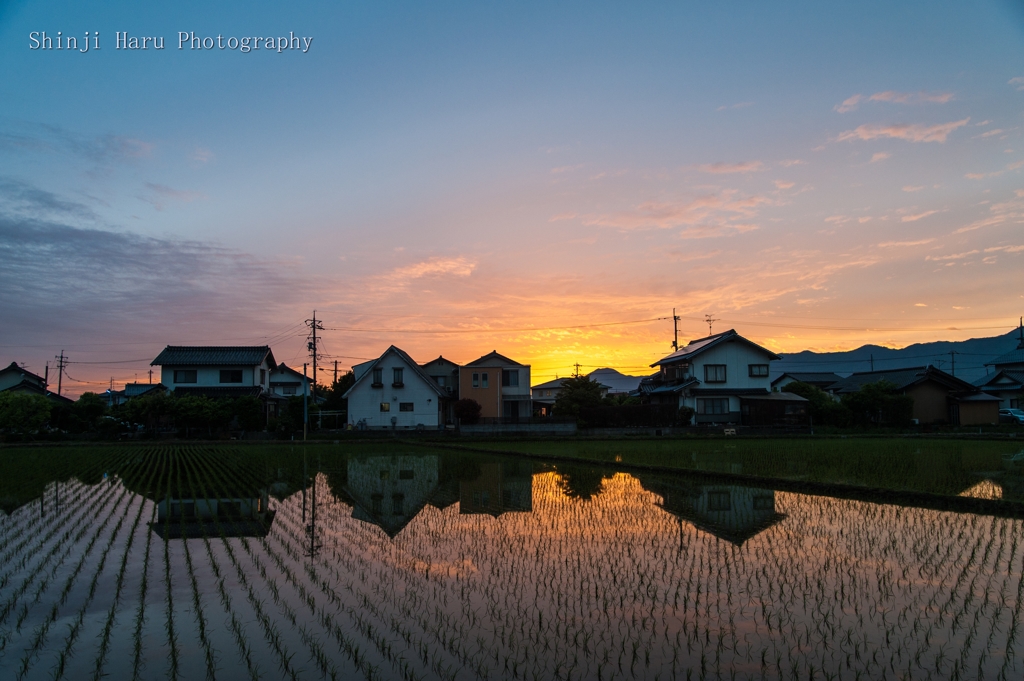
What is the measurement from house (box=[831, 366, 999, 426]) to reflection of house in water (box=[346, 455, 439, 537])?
2857 centimetres

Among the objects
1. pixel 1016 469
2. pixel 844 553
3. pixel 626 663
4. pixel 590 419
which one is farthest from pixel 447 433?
pixel 626 663

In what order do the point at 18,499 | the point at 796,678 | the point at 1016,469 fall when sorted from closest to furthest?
the point at 796,678 < the point at 18,499 < the point at 1016,469

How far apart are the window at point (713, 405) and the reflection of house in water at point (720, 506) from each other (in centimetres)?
2486

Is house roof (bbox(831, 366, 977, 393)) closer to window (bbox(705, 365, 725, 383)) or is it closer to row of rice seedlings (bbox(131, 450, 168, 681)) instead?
window (bbox(705, 365, 725, 383))

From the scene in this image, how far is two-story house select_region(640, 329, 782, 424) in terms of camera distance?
40656 millimetres

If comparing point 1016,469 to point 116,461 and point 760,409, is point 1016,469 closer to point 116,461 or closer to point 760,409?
point 760,409

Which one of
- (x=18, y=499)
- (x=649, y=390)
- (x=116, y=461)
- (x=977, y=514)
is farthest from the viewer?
(x=649, y=390)

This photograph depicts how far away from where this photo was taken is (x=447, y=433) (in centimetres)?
3797

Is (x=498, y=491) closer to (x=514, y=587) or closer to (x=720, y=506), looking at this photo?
(x=720, y=506)

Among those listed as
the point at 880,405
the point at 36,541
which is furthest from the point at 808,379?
the point at 36,541

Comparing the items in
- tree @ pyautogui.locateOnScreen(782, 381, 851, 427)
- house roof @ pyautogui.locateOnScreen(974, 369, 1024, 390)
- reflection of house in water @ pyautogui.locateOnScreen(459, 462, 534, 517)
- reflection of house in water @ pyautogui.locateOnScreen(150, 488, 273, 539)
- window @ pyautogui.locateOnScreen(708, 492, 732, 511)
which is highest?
house roof @ pyautogui.locateOnScreen(974, 369, 1024, 390)

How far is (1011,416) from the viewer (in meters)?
40.1

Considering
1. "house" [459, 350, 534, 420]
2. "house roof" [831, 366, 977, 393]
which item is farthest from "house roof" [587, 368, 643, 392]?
"house roof" [831, 366, 977, 393]

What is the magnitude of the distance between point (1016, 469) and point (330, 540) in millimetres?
16899
